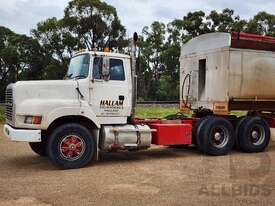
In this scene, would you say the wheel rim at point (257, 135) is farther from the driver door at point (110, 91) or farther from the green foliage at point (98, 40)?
the green foliage at point (98, 40)

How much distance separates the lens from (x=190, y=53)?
47.8ft

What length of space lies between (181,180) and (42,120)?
3409mm

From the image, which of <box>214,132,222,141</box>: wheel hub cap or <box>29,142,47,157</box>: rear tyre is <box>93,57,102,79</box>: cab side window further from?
<box>214,132,222,141</box>: wheel hub cap

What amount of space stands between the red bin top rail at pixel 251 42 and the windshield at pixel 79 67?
14.4ft

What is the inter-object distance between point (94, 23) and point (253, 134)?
33.8 m

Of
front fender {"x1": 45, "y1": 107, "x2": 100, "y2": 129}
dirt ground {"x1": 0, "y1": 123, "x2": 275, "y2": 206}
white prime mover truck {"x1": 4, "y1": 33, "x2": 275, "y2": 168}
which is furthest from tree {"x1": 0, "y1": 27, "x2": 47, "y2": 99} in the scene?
front fender {"x1": 45, "y1": 107, "x2": 100, "y2": 129}

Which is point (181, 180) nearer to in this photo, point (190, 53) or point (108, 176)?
point (108, 176)

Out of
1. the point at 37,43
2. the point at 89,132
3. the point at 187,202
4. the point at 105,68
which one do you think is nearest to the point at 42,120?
the point at 89,132

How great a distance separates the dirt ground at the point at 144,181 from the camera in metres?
7.64

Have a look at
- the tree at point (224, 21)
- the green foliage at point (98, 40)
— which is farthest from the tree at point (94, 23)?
the tree at point (224, 21)

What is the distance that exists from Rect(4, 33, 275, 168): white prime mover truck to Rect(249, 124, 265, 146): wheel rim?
29mm

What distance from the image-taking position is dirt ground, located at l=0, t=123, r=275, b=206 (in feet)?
25.1

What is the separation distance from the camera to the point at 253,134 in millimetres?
13531

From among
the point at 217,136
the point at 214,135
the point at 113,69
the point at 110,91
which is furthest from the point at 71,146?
the point at 217,136
